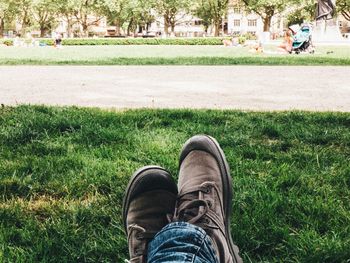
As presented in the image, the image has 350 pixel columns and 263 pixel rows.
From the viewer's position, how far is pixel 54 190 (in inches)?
101

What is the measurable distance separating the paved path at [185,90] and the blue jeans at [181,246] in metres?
3.84

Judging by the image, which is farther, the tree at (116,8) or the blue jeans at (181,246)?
the tree at (116,8)

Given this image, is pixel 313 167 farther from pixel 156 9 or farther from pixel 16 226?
pixel 156 9

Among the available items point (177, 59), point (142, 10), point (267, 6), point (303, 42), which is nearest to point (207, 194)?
point (177, 59)

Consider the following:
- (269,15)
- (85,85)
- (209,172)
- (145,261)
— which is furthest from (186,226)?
(269,15)

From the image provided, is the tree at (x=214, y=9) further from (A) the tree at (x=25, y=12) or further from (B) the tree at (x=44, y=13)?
(A) the tree at (x=25, y=12)

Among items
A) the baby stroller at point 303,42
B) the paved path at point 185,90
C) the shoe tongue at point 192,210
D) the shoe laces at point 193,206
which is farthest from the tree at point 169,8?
the shoe tongue at point 192,210

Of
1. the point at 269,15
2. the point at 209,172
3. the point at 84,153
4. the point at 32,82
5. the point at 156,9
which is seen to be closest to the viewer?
the point at 209,172

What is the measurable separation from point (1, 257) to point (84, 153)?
1.42m

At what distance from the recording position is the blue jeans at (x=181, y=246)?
4.55 feet

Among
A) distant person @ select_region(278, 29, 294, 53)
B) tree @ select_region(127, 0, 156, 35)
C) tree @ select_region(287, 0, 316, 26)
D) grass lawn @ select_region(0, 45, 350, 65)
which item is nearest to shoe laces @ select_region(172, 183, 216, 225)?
Answer: grass lawn @ select_region(0, 45, 350, 65)

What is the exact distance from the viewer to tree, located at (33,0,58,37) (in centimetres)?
5291

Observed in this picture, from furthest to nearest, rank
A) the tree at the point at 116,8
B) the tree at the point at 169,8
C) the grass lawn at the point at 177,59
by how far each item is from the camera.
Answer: the tree at the point at 169,8
the tree at the point at 116,8
the grass lawn at the point at 177,59

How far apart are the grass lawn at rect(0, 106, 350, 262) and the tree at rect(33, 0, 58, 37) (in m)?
52.2
